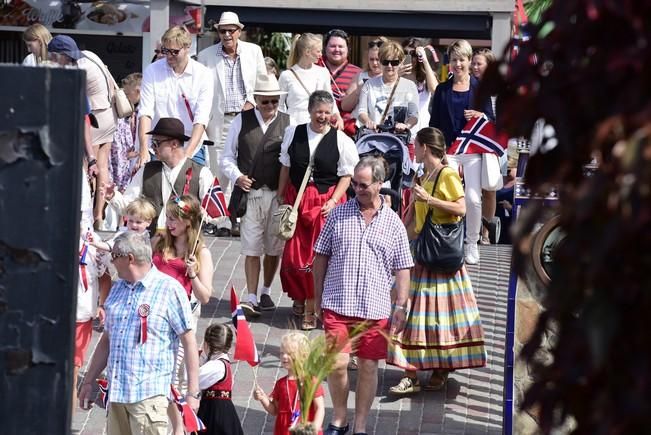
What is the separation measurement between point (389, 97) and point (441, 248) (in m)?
3.17

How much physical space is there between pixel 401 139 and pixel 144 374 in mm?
5165

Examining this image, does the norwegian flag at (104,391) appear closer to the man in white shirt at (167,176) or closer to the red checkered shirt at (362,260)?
the red checkered shirt at (362,260)

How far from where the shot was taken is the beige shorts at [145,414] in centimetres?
698

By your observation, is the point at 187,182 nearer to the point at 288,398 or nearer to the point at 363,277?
the point at 363,277

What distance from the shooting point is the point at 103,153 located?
13000 mm

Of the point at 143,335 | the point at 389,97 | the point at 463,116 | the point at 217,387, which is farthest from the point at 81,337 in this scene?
the point at 463,116

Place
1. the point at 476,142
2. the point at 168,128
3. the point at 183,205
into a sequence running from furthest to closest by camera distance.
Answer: the point at 476,142 → the point at 168,128 → the point at 183,205

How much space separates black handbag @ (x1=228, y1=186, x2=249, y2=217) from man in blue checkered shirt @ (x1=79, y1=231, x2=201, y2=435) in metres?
3.57

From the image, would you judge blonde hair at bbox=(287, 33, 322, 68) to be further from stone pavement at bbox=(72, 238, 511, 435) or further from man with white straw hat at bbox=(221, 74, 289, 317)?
stone pavement at bbox=(72, 238, 511, 435)

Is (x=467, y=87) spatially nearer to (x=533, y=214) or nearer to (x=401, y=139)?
(x=401, y=139)

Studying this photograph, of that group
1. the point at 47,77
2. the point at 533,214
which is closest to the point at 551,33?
the point at 533,214

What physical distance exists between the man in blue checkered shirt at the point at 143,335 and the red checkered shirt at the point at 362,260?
5.04 ft

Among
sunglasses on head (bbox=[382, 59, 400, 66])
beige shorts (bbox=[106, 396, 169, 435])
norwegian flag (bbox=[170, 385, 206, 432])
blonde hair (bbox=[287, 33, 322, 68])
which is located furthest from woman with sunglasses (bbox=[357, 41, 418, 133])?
beige shorts (bbox=[106, 396, 169, 435])

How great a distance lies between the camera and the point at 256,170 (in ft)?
34.8
